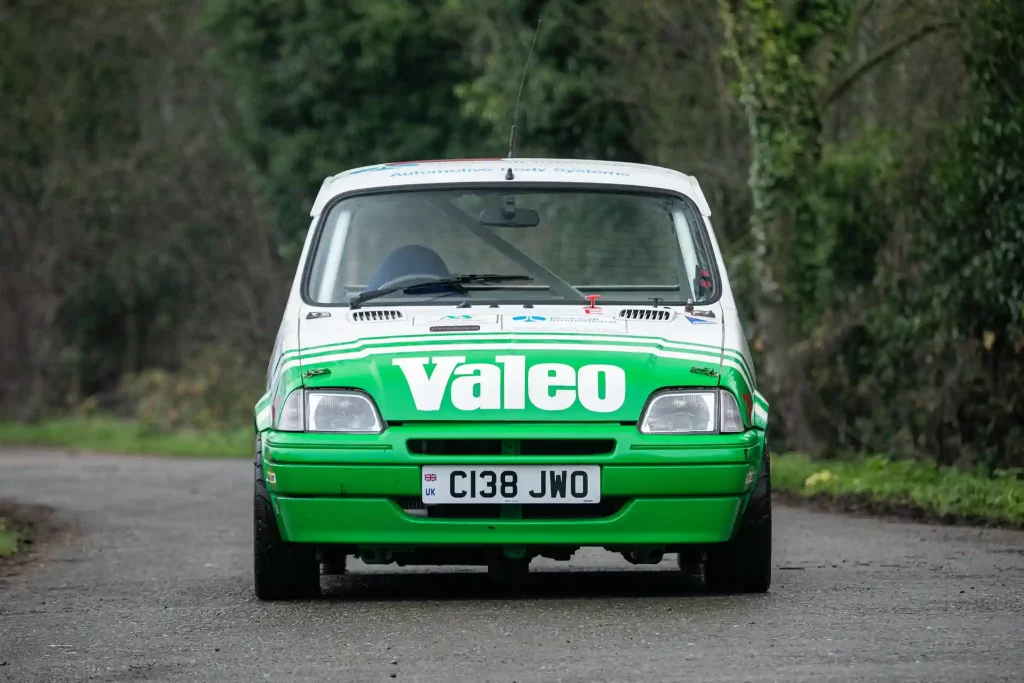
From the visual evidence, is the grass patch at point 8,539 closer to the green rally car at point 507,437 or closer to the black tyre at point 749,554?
the green rally car at point 507,437

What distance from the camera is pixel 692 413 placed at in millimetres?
7703

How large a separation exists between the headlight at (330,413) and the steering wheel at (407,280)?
0.91 metres

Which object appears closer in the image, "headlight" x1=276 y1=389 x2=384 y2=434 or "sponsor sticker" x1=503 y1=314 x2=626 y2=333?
"headlight" x1=276 y1=389 x2=384 y2=434

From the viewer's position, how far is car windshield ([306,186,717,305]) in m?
8.63

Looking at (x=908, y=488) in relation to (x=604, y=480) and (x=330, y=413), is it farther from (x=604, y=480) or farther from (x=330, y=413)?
(x=330, y=413)

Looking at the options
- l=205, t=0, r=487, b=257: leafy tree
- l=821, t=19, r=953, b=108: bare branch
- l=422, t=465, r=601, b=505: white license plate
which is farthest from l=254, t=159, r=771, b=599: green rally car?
l=205, t=0, r=487, b=257: leafy tree

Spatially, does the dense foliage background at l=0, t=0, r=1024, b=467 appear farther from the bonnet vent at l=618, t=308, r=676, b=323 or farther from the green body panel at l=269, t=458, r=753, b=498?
the green body panel at l=269, t=458, r=753, b=498

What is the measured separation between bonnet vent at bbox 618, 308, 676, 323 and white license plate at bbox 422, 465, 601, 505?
82cm

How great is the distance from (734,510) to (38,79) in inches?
1273

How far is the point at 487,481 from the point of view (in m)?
7.57

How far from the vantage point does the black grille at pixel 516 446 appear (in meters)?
7.59

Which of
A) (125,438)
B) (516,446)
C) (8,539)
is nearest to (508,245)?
(516,446)

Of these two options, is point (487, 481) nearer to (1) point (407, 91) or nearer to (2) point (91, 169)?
(1) point (407, 91)

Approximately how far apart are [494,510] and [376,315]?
104 centimetres
